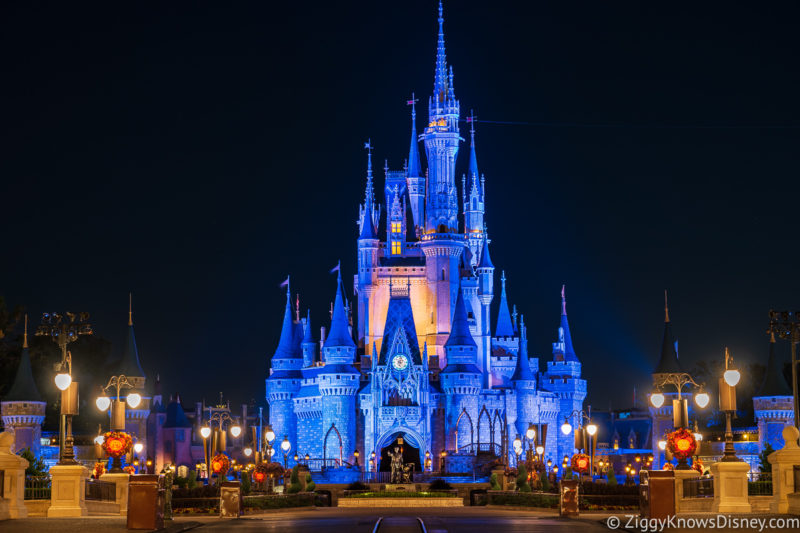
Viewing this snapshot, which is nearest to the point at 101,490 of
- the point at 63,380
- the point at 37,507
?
the point at 37,507

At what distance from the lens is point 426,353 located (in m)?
93.3

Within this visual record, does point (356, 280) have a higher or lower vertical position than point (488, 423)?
higher

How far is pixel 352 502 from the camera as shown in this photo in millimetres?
49531

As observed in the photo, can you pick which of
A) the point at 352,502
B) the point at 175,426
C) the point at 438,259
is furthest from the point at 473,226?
the point at 352,502

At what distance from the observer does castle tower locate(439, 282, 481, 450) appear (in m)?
90.9

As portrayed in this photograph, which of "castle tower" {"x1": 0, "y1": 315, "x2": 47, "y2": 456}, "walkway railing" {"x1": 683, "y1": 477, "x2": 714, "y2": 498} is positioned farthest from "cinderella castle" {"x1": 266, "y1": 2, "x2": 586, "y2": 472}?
"walkway railing" {"x1": 683, "y1": 477, "x2": 714, "y2": 498}

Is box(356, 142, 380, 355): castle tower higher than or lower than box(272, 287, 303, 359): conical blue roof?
higher

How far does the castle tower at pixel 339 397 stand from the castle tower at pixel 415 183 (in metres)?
19.1

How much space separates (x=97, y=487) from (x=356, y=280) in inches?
2849

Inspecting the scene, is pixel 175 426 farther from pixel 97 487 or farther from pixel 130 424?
pixel 97 487

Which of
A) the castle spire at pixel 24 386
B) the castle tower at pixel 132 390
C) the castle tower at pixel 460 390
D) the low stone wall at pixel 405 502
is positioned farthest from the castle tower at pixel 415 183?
the low stone wall at pixel 405 502

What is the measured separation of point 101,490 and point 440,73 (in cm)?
8068

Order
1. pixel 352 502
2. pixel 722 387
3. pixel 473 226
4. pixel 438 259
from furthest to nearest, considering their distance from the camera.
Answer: pixel 473 226
pixel 438 259
pixel 352 502
pixel 722 387

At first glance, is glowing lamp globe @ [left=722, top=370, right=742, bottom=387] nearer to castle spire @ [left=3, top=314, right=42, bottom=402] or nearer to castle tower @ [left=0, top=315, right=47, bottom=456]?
castle tower @ [left=0, top=315, right=47, bottom=456]
